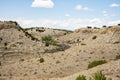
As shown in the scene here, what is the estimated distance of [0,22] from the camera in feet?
188

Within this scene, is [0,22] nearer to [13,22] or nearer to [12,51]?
[13,22]

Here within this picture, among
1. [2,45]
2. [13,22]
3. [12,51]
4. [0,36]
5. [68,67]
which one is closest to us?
[68,67]

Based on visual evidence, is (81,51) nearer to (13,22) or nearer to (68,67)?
(68,67)

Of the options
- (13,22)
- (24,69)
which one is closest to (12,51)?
(24,69)

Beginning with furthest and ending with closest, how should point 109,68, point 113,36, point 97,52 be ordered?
point 113,36
point 97,52
point 109,68

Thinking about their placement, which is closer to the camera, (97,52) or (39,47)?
(97,52)

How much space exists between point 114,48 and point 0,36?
23097mm

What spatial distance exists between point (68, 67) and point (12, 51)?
1515 cm

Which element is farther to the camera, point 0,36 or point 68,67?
point 0,36

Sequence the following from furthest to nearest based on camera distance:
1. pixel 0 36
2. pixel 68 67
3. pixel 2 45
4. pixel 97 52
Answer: pixel 0 36, pixel 2 45, pixel 97 52, pixel 68 67

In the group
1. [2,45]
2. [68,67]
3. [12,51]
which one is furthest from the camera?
[2,45]

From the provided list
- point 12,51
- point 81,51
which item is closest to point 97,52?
point 81,51

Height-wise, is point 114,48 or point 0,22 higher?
point 0,22

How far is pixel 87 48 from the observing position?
37.8 m
